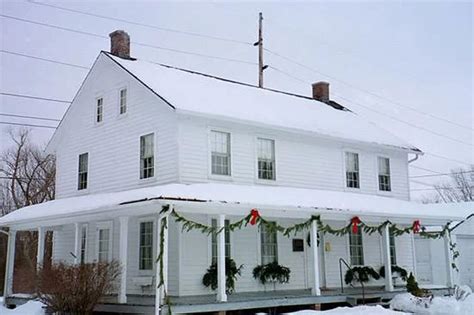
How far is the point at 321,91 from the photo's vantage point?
26.8m

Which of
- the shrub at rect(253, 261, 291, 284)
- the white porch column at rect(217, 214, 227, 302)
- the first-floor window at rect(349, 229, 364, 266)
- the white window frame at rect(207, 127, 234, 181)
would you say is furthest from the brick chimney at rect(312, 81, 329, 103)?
the white porch column at rect(217, 214, 227, 302)

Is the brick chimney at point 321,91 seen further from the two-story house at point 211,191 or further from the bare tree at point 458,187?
the bare tree at point 458,187

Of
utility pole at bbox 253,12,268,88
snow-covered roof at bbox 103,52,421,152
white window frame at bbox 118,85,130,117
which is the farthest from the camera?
utility pole at bbox 253,12,268,88

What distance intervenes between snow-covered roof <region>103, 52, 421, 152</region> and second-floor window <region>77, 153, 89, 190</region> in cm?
371

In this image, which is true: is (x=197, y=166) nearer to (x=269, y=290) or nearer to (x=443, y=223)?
(x=269, y=290)

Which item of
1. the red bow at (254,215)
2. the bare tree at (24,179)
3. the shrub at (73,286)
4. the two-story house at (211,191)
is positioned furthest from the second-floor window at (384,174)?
the bare tree at (24,179)

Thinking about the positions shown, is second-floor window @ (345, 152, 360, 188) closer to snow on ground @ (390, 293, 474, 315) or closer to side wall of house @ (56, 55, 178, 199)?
snow on ground @ (390, 293, 474, 315)

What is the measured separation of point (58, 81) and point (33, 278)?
20836mm

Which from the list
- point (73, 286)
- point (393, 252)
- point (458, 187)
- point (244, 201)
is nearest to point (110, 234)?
point (73, 286)

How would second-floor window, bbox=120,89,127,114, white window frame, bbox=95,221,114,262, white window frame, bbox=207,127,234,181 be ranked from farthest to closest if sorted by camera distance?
second-floor window, bbox=120,89,127,114, white window frame, bbox=95,221,114,262, white window frame, bbox=207,127,234,181

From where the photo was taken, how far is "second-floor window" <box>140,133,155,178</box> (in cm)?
1720

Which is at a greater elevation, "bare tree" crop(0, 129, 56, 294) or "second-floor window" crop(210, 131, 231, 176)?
"bare tree" crop(0, 129, 56, 294)

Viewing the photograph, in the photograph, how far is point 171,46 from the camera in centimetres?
3406

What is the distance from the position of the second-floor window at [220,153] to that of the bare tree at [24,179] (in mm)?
24092
